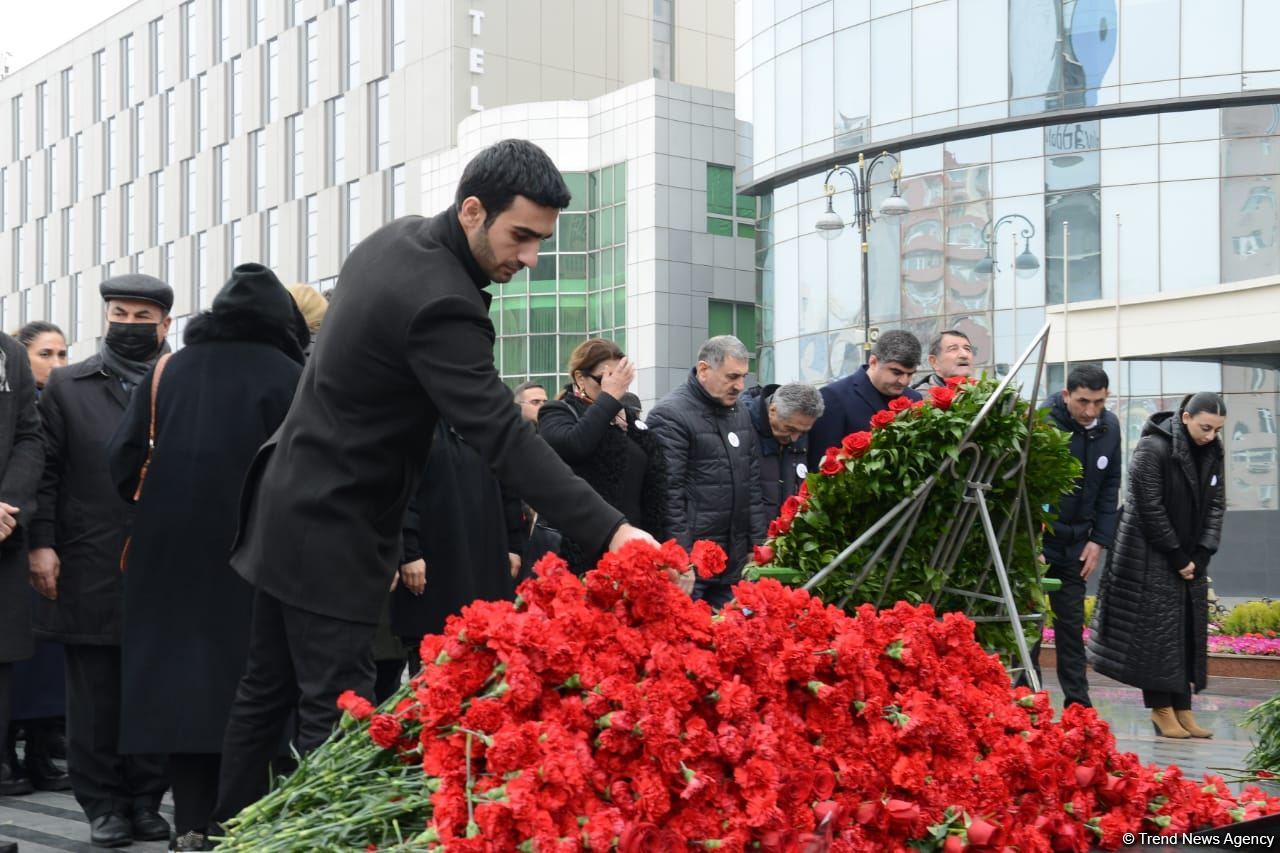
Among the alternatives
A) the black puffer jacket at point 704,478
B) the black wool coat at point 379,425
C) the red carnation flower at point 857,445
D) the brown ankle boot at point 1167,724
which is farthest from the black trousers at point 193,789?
the brown ankle boot at point 1167,724

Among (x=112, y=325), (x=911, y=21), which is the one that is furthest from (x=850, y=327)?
(x=112, y=325)

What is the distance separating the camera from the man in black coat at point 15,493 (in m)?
5.80

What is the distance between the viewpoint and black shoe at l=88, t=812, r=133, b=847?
→ 584cm

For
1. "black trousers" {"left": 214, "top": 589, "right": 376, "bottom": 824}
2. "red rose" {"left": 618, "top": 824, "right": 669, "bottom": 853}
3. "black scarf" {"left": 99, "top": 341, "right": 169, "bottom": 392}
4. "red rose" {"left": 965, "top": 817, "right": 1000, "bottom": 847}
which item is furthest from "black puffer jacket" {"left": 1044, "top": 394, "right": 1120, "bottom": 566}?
"red rose" {"left": 618, "top": 824, "right": 669, "bottom": 853}

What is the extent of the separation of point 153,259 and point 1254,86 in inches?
1765

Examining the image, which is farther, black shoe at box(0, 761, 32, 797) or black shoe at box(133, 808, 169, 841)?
black shoe at box(0, 761, 32, 797)

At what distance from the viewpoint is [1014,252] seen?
35094 mm

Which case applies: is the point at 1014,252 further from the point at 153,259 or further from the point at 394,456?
the point at 153,259

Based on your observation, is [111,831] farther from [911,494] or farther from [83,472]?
[911,494]

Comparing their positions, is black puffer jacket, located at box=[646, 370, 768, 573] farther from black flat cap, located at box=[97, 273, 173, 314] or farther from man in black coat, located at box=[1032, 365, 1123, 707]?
black flat cap, located at box=[97, 273, 173, 314]

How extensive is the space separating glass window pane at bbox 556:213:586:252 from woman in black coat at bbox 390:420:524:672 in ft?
131

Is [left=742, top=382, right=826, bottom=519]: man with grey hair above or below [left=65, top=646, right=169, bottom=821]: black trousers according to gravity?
above

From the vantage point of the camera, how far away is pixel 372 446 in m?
3.99

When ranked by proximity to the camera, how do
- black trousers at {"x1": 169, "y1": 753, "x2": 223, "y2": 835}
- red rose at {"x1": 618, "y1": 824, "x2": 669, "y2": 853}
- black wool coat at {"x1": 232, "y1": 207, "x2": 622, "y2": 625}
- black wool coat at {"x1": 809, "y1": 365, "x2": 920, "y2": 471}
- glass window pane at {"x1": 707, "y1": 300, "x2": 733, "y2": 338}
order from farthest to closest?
glass window pane at {"x1": 707, "y1": 300, "x2": 733, "y2": 338}
black wool coat at {"x1": 809, "y1": 365, "x2": 920, "y2": 471}
black trousers at {"x1": 169, "y1": 753, "x2": 223, "y2": 835}
black wool coat at {"x1": 232, "y1": 207, "x2": 622, "y2": 625}
red rose at {"x1": 618, "y1": 824, "x2": 669, "y2": 853}
